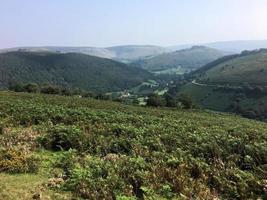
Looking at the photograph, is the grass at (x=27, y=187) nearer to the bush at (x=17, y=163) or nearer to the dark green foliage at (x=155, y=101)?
the bush at (x=17, y=163)

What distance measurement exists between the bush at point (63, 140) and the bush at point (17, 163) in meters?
2.99

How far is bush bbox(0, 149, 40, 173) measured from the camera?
14922 millimetres

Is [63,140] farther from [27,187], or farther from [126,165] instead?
[27,187]

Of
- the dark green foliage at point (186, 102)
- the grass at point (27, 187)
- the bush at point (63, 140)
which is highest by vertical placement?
the grass at point (27, 187)

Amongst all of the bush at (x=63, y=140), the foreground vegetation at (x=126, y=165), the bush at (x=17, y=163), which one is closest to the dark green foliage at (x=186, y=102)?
the foreground vegetation at (x=126, y=165)

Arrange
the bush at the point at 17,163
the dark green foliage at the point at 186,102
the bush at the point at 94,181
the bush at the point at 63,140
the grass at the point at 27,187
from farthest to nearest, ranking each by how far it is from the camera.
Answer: the dark green foliage at the point at 186,102 → the bush at the point at 63,140 → the bush at the point at 17,163 → the bush at the point at 94,181 → the grass at the point at 27,187

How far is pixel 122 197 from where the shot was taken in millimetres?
12367

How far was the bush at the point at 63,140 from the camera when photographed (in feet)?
62.5

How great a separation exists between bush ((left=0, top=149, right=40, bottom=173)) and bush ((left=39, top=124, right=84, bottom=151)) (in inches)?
118

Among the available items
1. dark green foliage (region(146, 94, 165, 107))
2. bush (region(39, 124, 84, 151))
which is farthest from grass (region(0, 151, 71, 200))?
dark green foliage (region(146, 94, 165, 107))

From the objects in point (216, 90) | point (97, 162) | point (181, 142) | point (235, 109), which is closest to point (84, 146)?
point (97, 162)

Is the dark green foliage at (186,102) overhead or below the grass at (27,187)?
below

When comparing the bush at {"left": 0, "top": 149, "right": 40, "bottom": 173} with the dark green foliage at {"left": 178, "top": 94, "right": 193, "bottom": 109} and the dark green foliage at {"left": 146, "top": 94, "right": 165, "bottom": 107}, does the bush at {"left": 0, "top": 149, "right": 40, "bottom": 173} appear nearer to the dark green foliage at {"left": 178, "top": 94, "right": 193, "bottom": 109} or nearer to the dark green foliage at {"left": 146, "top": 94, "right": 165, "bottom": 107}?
the dark green foliage at {"left": 146, "top": 94, "right": 165, "bottom": 107}

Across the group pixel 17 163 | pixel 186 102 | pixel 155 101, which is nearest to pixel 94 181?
pixel 17 163
